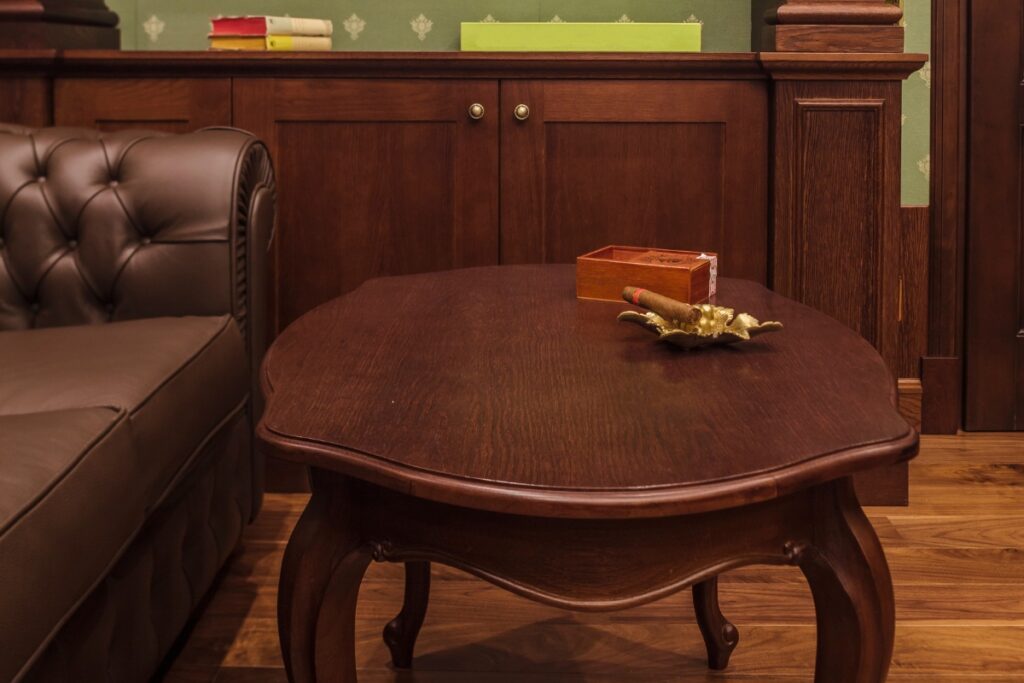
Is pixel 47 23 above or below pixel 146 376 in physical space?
above

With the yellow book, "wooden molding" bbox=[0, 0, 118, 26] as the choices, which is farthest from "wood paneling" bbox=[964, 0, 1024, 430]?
"wooden molding" bbox=[0, 0, 118, 26]

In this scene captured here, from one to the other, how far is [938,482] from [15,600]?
2374 mm

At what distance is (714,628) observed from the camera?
6.19ft

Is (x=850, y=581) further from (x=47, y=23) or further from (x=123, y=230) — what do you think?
(x=47, y=23)

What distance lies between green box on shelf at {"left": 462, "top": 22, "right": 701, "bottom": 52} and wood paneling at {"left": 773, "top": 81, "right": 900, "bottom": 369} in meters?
0.32

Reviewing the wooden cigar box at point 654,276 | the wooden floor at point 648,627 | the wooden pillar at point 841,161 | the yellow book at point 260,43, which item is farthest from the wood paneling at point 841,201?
the yellow book at point 260,43

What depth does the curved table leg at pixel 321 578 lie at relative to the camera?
3.69 ft

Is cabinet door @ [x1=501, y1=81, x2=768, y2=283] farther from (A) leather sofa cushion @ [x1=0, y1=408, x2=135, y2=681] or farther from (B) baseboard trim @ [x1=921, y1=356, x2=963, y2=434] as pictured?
(A) leather sofa cushion @ [x1=0, y1=408, x2=135, y2=681]

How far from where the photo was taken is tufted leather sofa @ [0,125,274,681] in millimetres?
1317

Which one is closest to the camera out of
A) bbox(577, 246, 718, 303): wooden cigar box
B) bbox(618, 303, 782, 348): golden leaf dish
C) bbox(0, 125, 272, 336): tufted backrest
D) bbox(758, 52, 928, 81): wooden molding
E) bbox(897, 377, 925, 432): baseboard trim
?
bbox(618, 303, 782, 348): golden leaf dish

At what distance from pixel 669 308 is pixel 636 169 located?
138 centimetres

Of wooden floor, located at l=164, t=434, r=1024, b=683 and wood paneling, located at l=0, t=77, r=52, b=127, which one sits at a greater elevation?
wood paneling, located at l=0, t=77, r=52, b=127


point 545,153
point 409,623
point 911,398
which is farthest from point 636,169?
point 409,623

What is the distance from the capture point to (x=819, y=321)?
165 cm
